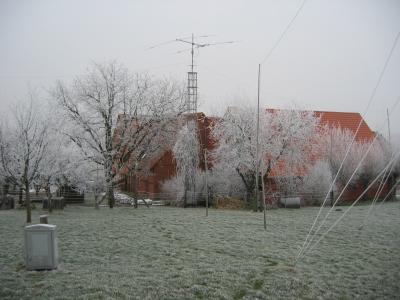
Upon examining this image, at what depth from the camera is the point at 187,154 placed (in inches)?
1283

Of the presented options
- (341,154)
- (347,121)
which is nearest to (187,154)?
(341,154)

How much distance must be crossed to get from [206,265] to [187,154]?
23245 mm

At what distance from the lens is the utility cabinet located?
29.9ft

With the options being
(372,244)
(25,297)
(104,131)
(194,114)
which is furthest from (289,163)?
(25,297)

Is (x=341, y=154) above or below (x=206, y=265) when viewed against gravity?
above

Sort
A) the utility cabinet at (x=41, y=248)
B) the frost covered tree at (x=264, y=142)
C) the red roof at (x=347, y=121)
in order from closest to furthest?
1. the utility cabinet at (x=41, y=248)
2. the frost covered tree at (x=264, y=142)
3. the red roof at (x=347, y=121)

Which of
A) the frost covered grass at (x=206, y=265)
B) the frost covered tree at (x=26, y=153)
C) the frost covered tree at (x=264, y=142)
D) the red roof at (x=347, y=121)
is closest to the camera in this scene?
the frost covered grass at (x=206, y=265)

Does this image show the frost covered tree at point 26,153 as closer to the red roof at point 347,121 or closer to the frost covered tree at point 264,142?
the frost covered tree at point 264,142

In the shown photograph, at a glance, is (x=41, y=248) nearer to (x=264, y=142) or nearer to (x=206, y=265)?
(x=206, y=265)

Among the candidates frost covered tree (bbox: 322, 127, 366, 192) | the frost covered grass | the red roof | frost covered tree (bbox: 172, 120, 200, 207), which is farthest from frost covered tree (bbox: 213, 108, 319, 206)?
the frost covered grass

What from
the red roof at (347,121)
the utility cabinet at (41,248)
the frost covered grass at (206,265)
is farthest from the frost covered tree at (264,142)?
the utility cabinet at (41,248)

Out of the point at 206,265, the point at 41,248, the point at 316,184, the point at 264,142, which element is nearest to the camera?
the point at 41,248

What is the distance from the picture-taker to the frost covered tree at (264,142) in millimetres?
31438

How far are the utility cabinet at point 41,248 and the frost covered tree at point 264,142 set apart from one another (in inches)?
884
